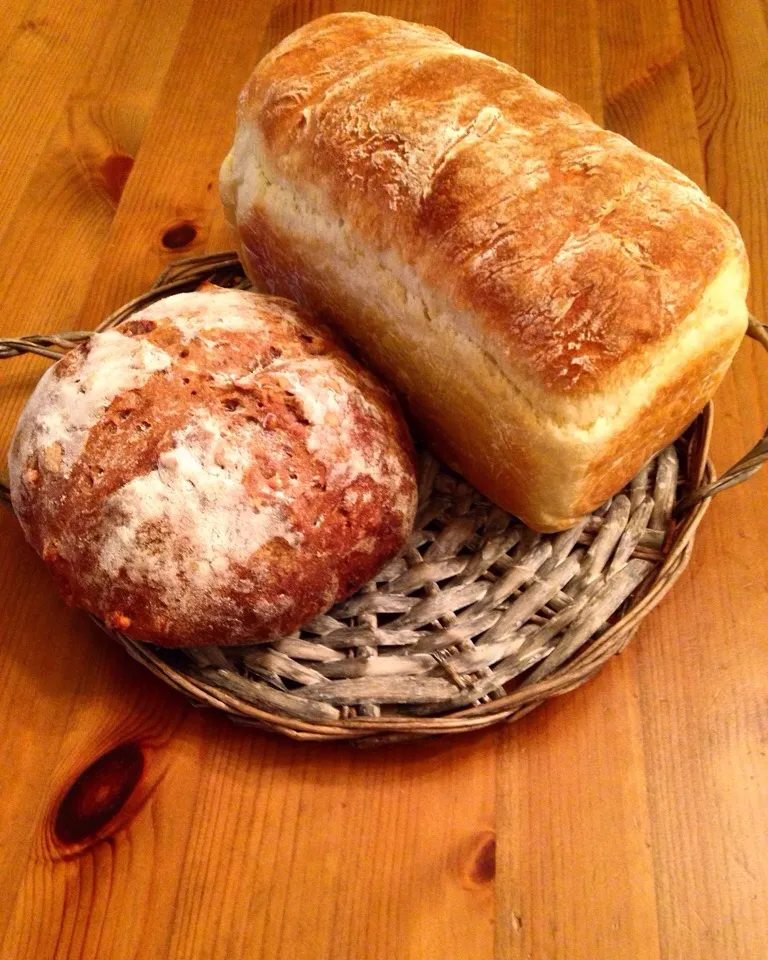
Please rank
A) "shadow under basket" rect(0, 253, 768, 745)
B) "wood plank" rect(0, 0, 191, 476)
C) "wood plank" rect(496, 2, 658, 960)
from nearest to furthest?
"wood plank" rect(496, 2, 658, 960)
"shadow under basket" rect(0, 253, 768, 745)
"wood plank" rect(0, 0, 191, 476)

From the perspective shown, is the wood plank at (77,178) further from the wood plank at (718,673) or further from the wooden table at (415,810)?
the wood plank at (718,673)

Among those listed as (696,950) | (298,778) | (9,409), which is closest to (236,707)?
(298,778)

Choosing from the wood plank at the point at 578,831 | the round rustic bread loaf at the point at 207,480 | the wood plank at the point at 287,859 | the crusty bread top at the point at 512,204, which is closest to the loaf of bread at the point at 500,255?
the crusty bread top at the point at 512,204

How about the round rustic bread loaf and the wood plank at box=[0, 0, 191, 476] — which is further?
the wood plank at box=[0, 0, 191, 476]

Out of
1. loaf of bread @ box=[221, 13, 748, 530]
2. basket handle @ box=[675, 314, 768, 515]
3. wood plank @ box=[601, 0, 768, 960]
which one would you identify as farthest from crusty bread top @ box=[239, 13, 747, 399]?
wood plank @ box=[601, 0, 768, 960]

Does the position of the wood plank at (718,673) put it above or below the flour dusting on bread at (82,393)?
below

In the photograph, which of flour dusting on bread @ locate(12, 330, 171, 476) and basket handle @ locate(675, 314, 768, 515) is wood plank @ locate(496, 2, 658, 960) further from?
flour dusting on bread @ locate(12, 330, 171, 476)

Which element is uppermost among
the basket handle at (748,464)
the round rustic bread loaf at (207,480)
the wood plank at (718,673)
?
the round rustic bread loaf at (207,480)
